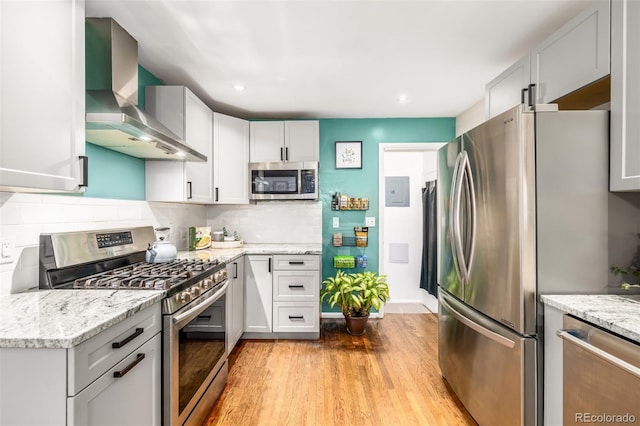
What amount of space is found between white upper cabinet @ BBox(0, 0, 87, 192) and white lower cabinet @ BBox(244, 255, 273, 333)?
1847 mm

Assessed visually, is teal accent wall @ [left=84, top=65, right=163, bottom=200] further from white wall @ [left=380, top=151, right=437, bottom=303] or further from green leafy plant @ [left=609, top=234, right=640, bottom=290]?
white wall @ [left=380, top=151, right=437, bottom=303]

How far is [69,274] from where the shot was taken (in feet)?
5.49

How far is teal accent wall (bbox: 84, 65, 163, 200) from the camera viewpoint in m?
2.03

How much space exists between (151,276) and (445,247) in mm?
1896

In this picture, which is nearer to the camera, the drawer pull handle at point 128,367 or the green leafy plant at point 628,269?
the drawer pull handle at point 128,367

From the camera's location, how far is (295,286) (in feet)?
10.2

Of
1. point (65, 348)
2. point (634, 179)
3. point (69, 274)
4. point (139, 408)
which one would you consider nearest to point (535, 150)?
point (634, 179)

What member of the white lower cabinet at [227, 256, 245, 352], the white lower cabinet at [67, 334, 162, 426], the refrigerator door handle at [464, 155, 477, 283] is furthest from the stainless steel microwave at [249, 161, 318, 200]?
the white lower cabinet at [67, 334, 162, 426]

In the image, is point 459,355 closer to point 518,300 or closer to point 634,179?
point 518,300

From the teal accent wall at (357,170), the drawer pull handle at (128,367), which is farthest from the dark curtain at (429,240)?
the drawer pull handle at (128,367)

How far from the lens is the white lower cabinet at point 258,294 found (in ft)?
10.2

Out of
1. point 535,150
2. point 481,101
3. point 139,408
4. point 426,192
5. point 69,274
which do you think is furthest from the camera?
point 426,192

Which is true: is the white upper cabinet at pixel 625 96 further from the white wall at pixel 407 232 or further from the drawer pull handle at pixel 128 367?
the white wall at pixel 407 232

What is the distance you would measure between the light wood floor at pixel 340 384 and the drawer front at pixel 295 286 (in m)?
0.44
